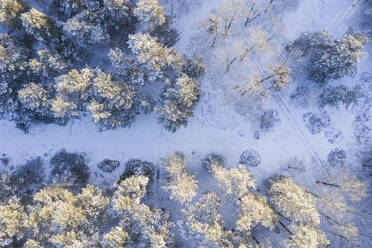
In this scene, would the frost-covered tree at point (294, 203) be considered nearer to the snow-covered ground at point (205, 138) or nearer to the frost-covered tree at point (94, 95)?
the snow-covered ground at point (205, 138)

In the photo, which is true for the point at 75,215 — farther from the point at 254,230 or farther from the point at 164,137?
the point at 254,230

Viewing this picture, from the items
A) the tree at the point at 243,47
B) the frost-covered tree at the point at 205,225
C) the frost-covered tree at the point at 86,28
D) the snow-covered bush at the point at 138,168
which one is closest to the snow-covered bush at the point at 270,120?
the tree at the point at 243,47

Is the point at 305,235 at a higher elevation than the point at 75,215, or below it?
higher

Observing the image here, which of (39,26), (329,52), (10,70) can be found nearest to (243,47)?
(329,52)

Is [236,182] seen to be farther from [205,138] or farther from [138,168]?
[138,168]

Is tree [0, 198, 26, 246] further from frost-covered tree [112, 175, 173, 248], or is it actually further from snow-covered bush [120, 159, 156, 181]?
snow-covered bush [120, 159, 156, 181]

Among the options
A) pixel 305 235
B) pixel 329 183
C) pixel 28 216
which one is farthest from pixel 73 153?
pixel 329 183

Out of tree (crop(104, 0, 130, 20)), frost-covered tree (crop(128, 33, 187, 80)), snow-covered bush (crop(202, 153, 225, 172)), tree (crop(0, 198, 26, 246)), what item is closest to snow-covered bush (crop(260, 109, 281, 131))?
snow-covered bush (crop(202, 153, 225, 172))
